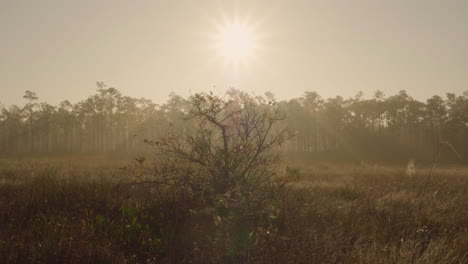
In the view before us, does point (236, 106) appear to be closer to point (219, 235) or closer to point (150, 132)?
point (219, 235)

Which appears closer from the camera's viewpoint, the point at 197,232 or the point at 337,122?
the point at 197,232

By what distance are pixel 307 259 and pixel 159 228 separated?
7.68 ft

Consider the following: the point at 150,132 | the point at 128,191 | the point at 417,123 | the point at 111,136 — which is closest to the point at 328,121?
the point at 417,123

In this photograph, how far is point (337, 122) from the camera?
57.1 meters

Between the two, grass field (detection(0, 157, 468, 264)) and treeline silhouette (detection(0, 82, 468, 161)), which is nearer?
grass field (detection(0, 157, 468, 264))

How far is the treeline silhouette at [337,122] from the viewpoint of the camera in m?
51.7

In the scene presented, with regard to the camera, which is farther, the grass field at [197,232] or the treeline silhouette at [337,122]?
the treeline silhouette at [337,122]

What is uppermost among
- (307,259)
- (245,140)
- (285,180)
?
(245,140)

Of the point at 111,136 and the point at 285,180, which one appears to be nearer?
the point at 285,180

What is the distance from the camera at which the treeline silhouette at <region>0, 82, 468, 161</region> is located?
5166 centimetres

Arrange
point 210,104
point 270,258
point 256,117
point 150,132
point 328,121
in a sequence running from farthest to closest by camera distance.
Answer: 1. point 150,132
2. point 328,121
3. point 256,117
4. point 210,104
5. point 270,258

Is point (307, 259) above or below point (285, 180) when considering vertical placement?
below

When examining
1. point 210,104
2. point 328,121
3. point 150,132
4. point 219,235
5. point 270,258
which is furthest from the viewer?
point 150,132

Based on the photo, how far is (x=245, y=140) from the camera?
6.54m
